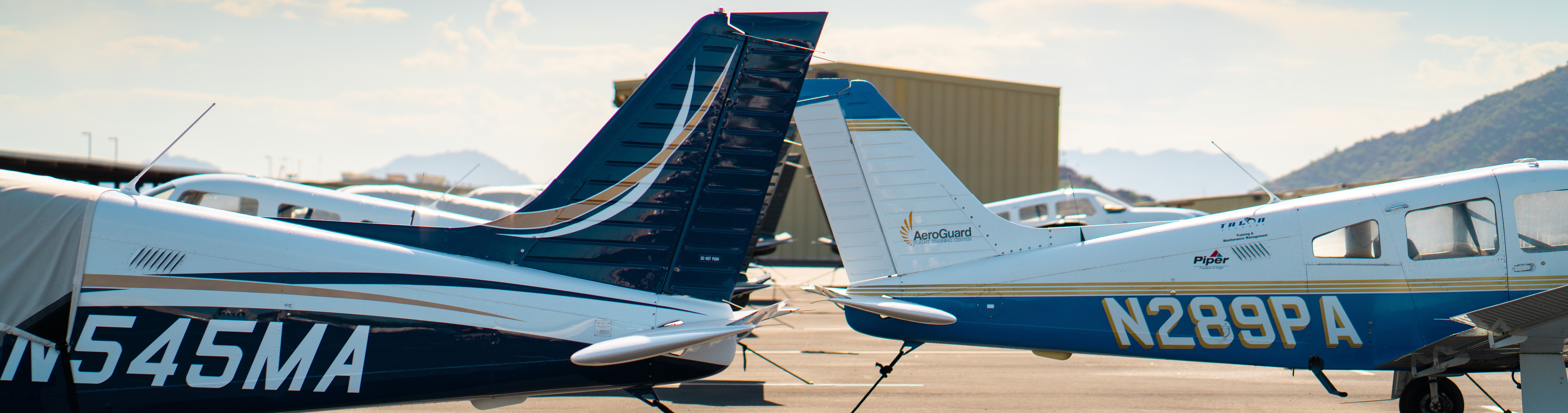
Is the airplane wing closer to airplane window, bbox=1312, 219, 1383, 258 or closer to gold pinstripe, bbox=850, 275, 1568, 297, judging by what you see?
gold pinstripe, bbox=850, 275, 1568, 297

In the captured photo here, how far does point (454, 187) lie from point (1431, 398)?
31.7 feet

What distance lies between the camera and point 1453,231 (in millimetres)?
5109

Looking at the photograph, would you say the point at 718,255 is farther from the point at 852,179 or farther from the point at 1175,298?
the point at 1175,298

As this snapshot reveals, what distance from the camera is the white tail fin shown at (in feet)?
19.1

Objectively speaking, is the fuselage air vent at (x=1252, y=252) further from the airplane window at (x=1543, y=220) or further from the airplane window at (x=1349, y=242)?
the airplane window at (x=1543, y=220)

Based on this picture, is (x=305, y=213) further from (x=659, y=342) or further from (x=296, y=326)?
(x=659, y=342)

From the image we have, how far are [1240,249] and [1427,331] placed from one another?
47.4 inches

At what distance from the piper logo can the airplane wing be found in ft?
3.84

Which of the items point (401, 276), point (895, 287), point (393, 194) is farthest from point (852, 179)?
point (393, 194)

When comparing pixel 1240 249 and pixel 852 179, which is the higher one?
pixel 852 179

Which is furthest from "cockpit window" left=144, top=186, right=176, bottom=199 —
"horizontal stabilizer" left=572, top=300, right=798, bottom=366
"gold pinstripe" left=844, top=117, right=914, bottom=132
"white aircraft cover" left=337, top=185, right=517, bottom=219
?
"horizontal stabilizer" left=572, top=300, right=798, bottom=366

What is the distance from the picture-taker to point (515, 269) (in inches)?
138

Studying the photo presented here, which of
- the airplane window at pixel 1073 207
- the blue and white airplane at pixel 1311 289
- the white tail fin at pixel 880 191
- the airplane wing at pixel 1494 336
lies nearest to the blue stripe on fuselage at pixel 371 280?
the blue and white airplane at pixel 1311 289

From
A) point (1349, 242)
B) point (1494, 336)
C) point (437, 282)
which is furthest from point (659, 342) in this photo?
point (1494, 336)
